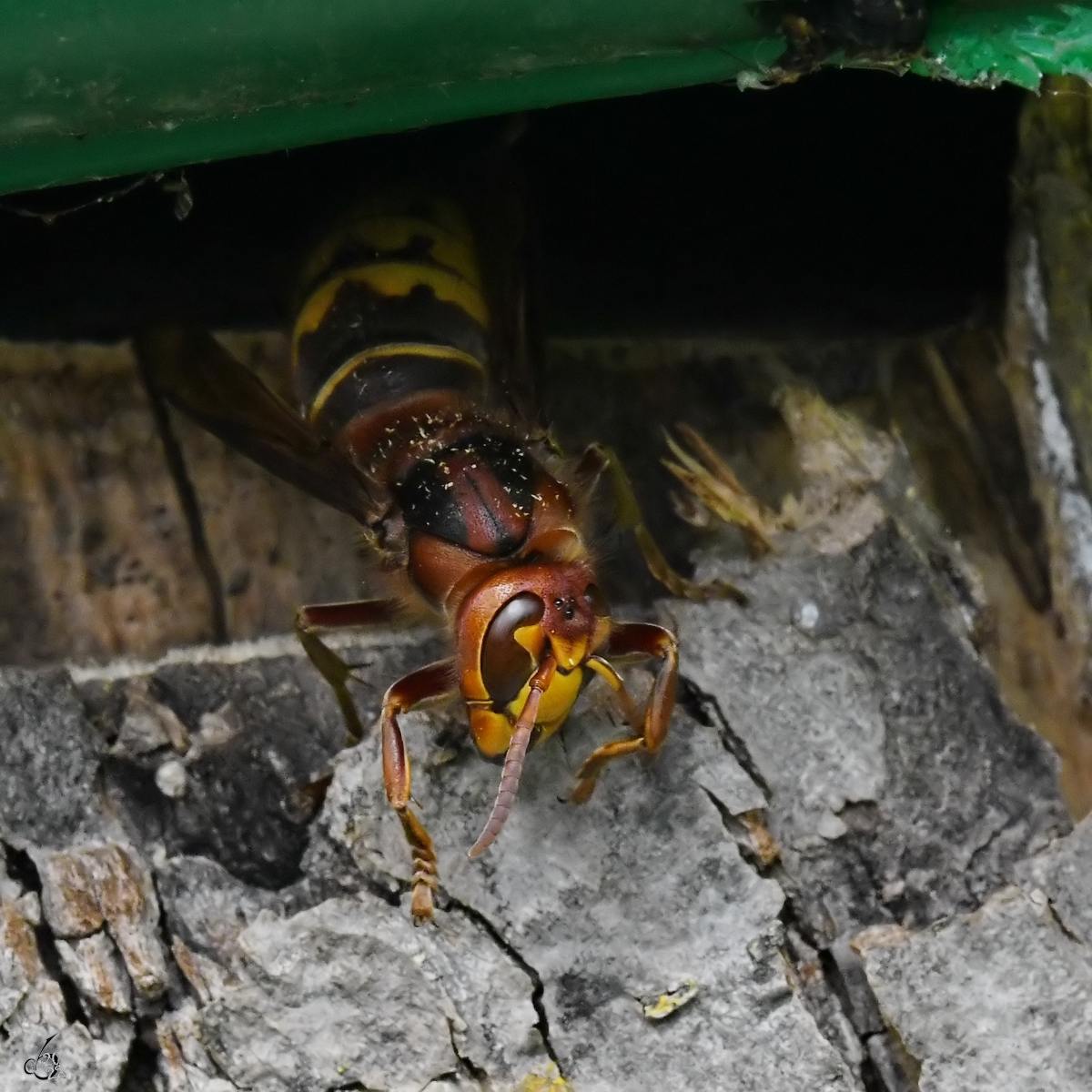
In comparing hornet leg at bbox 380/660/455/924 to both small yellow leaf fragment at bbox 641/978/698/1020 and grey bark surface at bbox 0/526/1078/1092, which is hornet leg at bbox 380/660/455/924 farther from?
small yellow leaf fragment at bbox 641/978/698/1020

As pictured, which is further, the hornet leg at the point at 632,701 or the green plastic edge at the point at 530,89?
the hornet leg at the point at 632,701

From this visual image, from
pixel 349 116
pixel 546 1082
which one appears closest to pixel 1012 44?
pixel 349 116

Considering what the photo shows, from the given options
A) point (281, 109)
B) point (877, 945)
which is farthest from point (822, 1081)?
point (281, 109)

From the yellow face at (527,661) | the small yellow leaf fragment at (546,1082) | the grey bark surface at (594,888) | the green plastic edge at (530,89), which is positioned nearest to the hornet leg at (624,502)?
the grey bark surface at (594,888)

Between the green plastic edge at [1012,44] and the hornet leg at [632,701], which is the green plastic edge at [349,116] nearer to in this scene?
the green plastic edge at [1012,44]

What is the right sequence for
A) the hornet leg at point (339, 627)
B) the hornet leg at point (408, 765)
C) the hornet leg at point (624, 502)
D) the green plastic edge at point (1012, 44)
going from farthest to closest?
the hornet leg at point (624, 502), the hornet leg at point (339, 627), the hornet leg at point (408, 765), the green plastic edge at point (1012, 44)

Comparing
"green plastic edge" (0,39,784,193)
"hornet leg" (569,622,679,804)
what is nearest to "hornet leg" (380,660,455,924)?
"hornet leg" (569,622,679,804)

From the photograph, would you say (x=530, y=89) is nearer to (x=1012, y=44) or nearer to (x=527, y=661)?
(x=1012, y=44)
